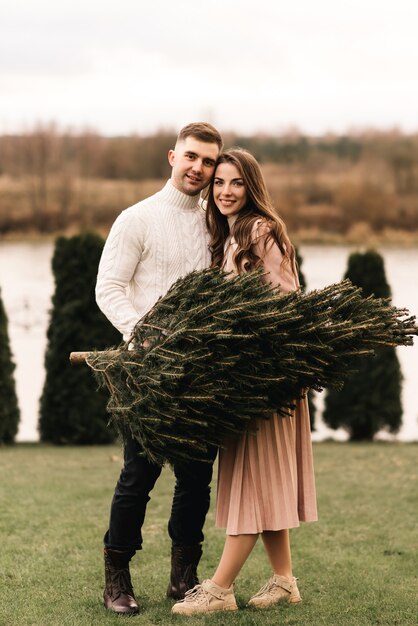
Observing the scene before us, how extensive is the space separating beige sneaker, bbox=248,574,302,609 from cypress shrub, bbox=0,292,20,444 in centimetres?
508

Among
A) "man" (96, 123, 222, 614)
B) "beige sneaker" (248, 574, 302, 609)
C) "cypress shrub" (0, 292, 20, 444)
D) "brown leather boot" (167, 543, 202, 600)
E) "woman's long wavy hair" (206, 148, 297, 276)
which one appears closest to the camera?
"woman's long wavy hair" (206, 148, 297, 276)

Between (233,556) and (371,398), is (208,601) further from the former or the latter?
(371,398)

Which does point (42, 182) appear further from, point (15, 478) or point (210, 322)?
point (210, 322)

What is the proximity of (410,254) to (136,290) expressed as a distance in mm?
6855

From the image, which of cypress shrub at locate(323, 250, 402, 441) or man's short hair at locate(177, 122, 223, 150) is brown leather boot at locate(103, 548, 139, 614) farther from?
cypress shrub at locate(323, 250, 402, 441)

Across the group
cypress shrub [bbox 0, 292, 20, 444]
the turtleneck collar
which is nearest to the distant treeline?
cypress shrub [bbox 0, 292, 20, 444]

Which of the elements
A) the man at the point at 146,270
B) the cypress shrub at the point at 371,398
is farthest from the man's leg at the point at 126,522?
the cypress shrub at the point at 371,398

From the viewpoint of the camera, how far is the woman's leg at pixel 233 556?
340 cm

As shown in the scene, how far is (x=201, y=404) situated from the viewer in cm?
306

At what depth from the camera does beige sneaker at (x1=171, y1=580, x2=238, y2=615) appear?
3.42 meters

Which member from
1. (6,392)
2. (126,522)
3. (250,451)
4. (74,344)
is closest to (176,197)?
(250,451)

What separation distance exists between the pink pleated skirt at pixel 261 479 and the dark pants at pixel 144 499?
11cm

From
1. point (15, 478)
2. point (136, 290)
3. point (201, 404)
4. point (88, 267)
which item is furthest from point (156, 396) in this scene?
point (88, 267)

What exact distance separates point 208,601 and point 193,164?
5.63ft
